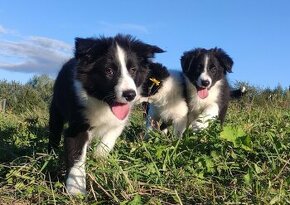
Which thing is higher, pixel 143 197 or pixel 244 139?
pixel 244 139

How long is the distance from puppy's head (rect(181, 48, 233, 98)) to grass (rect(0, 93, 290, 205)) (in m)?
2.45

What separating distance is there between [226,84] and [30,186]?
14.6 ft

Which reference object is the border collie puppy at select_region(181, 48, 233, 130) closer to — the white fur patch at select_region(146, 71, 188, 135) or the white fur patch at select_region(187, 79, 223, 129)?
the white fur patch at select_region(187, 79, 223, 129)

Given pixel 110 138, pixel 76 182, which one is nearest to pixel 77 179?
pixel 76 182

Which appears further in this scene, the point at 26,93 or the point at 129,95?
the point at 26,93

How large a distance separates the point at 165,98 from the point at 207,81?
711 millimetres

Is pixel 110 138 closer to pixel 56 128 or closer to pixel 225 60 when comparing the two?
pixel 56 128

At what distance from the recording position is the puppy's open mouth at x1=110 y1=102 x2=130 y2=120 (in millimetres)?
4680

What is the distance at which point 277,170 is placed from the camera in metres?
3.68

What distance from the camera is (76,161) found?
14.4 feet

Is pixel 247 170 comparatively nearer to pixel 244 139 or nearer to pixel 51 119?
pixel 244 139

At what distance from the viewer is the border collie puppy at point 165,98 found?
7.39 meters

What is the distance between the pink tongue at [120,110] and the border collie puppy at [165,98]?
2.40 metres

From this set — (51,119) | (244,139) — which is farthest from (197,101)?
(244,139)
